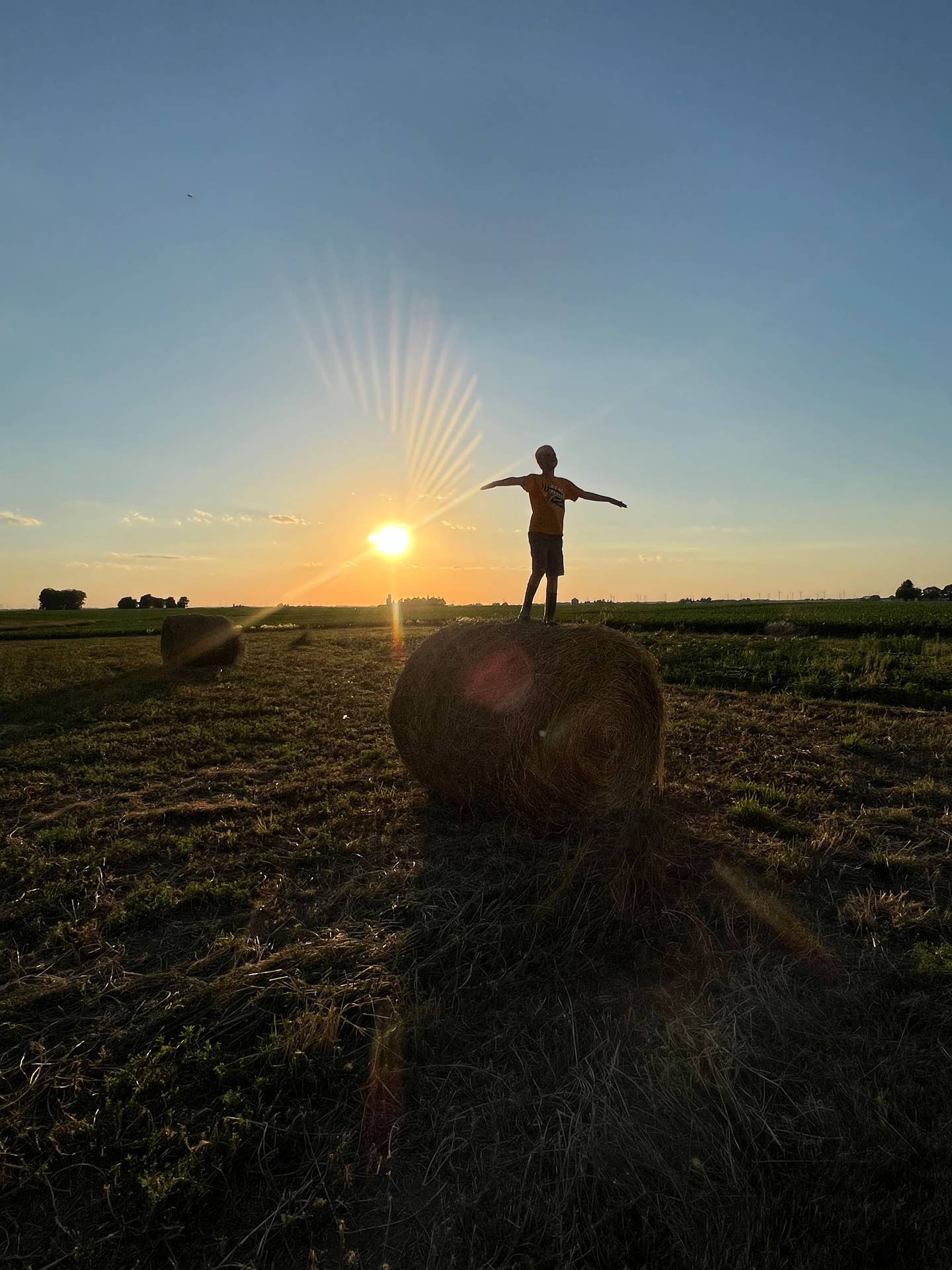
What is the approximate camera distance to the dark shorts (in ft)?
27.9

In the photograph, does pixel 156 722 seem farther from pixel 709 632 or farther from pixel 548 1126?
pixel 709 632

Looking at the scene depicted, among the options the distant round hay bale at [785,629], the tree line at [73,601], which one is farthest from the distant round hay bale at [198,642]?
the tree line at [73,601]

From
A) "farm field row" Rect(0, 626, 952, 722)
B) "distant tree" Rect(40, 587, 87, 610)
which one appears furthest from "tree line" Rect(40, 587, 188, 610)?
"farm field row" Rect(0, 626, 952, 722)

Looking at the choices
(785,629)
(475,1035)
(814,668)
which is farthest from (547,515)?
(785,629)

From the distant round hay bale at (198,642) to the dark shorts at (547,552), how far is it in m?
12.7

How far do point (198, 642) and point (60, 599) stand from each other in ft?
296

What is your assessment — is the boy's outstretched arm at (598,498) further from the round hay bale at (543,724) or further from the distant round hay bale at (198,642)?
the distant round hay bale at (198,642)

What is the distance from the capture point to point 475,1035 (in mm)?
3293

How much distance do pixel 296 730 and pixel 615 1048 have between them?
7.69 metres

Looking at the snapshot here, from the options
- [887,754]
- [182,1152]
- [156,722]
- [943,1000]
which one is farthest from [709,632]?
[182,1152]

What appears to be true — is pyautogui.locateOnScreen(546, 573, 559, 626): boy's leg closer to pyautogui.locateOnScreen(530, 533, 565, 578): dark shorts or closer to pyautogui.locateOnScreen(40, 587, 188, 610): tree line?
pyautogui.locateOnScreen(530, 533, 565, 578): dark shorts

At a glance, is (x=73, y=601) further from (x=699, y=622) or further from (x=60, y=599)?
(x=699, y=622)

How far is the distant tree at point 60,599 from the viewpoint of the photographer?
9319 centimetres

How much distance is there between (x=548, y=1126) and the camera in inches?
107
